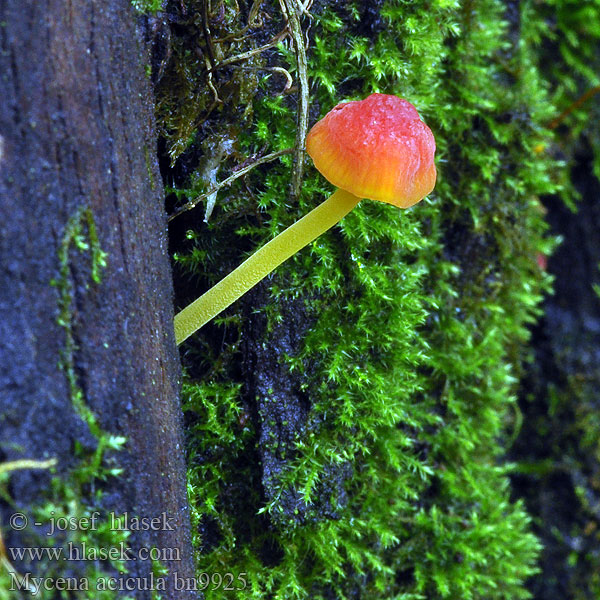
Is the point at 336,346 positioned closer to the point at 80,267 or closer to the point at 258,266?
the point at 258,266

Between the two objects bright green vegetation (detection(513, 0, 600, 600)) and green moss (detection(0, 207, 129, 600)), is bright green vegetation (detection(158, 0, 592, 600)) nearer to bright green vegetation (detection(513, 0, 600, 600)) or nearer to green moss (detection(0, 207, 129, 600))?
green moss (detection(0, 207, 129, 600))

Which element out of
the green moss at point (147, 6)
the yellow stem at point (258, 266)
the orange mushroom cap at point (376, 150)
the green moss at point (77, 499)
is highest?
the green moss at point (147, 6)

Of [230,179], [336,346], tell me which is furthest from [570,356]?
[230,179]

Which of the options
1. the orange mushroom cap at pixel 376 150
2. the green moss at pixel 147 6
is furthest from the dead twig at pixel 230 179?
the green moss at pixel 147 6

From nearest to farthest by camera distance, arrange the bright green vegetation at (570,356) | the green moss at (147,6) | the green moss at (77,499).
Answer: the green moss at (77,499), the green moss at (147,6), the bright green vegetation at (570,356)

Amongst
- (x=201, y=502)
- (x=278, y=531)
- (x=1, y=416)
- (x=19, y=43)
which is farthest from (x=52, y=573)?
(x=19, y=43)

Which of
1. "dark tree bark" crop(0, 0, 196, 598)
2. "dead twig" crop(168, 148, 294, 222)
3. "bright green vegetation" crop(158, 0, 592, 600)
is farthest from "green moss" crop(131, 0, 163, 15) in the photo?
"dead twig" crop(168, 148, 294, 222)

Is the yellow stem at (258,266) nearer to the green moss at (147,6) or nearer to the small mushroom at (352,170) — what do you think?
the small mushroom at (352,170)
